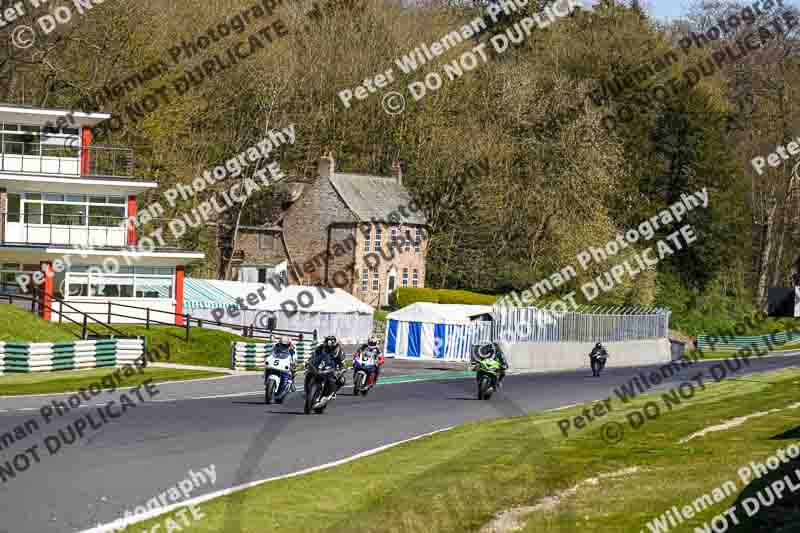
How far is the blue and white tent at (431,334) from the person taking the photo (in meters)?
61.9

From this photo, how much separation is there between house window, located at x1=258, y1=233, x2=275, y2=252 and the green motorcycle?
4885cm

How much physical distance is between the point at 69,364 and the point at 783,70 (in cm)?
7646

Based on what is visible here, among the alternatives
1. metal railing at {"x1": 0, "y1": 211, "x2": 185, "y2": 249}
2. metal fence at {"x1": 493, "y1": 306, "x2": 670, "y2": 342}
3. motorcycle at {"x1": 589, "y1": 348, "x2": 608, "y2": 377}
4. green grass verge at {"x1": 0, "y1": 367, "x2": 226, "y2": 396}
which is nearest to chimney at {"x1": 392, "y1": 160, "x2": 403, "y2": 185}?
metal fence at {"x1": 493, "y1": 306, "x2": 670, "y2": 342}

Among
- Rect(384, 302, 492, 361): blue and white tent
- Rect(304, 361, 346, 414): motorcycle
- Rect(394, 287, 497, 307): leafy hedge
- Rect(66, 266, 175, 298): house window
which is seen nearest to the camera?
Rect(304, 361, 346, 414): motorcycle

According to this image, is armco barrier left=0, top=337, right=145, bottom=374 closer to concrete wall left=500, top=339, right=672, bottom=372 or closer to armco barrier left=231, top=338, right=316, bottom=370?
armco barrier left=231, top=338, right=316, bottom=370

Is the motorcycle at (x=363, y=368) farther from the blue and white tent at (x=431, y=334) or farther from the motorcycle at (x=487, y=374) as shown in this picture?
the blue and white tent at (x=431, y=334)

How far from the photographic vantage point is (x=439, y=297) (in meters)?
74.8

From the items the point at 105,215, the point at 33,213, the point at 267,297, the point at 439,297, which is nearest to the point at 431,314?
the point at 267,297

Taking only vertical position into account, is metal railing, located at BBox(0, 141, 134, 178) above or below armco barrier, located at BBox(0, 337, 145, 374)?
above

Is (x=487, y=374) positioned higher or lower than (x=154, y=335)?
lower

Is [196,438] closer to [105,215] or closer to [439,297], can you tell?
[105,215]

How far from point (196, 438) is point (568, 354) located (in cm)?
4101

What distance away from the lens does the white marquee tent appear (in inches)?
2440

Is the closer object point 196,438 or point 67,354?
point 196,438
